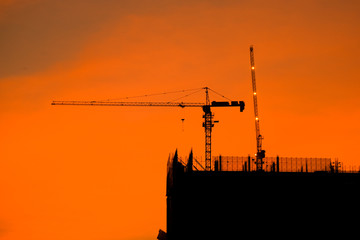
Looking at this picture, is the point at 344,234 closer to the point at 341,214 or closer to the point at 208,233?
the point at 341,214

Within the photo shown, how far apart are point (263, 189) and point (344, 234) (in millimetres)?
9982

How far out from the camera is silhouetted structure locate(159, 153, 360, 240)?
6412 cm

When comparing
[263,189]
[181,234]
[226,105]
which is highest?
[226,105]

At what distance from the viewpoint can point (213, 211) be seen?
6444 cm

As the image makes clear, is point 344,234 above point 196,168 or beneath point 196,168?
beneath

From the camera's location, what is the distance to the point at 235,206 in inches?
2544

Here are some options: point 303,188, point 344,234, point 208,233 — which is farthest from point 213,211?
point 344,234

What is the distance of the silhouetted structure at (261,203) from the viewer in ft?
210

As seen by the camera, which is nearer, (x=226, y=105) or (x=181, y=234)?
(x=181, y=234)

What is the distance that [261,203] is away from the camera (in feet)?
213

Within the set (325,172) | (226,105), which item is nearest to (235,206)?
(325,172)

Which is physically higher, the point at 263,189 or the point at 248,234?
the point at 263,189

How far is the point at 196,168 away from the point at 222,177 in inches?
138

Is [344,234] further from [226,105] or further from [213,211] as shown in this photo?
[226,105]
